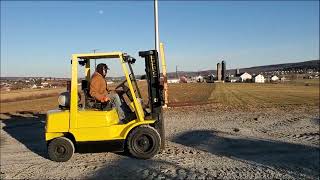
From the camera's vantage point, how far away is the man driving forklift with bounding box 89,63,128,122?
10.5 meters

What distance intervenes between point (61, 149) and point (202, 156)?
314 cm

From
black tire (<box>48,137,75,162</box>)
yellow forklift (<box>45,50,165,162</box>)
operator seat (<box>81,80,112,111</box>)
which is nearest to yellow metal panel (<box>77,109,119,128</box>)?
yellow forklift (<box>45,50,165,162</box>)

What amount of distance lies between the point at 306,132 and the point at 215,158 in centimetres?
544

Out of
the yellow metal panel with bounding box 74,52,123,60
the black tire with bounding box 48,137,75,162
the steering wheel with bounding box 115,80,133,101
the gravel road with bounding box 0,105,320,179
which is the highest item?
the yellow metal panel with bounding box 74,52,123,60

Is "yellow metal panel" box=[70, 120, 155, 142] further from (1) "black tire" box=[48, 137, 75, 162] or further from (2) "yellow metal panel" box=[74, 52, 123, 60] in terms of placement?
(2) "yellow metal panel" box=[74, 52, 123, 60]

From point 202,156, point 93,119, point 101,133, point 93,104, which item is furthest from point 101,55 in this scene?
point 202,156

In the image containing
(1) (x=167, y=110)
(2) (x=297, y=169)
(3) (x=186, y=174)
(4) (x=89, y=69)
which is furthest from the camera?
(1) (x=167, y=110)

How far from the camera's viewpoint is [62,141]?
1060 centimetres

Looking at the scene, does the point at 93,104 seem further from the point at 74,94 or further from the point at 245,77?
the point at 245,77

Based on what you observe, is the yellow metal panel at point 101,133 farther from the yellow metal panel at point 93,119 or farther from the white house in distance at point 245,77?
the white house in distance at point 245,77

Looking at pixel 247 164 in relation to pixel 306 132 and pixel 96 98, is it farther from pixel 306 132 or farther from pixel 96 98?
pixel 306 132

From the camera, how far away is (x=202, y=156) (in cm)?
1053

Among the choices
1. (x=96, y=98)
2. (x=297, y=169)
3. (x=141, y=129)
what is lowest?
(x=297, y=169)

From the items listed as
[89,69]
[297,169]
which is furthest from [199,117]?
[297,169]
